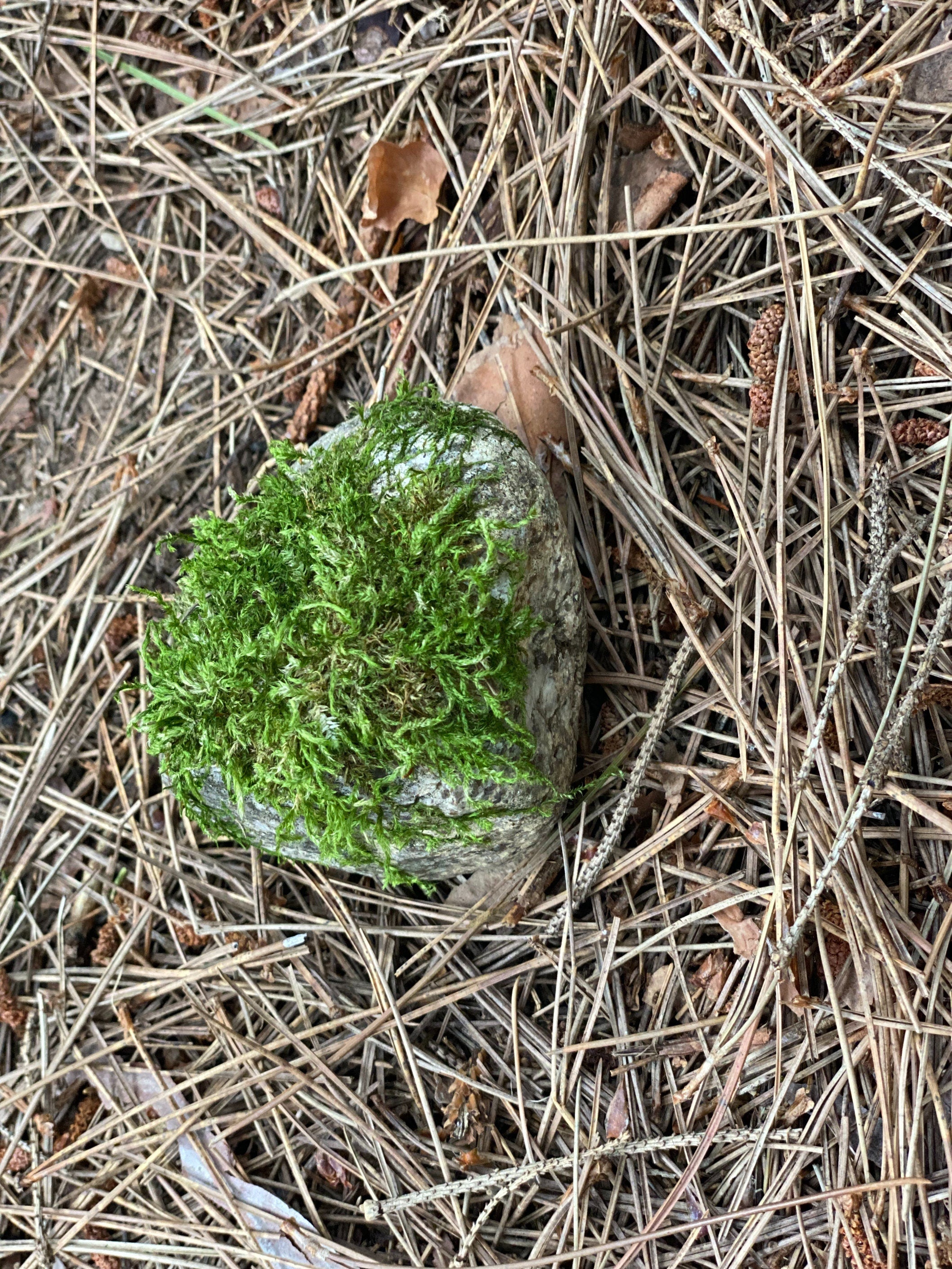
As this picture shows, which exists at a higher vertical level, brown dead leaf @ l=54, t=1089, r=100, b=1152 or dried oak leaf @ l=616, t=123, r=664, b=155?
dried oak leaf @ l=616, t=123, r=664, b=155

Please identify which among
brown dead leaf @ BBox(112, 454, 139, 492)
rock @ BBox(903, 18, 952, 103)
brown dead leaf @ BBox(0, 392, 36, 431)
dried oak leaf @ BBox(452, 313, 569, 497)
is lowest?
dried oak leaf @ BBox(452, 313, 569, 497)

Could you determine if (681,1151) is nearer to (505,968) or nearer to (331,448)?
Answer: (505,968)

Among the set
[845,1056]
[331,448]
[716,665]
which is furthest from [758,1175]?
[331,448]

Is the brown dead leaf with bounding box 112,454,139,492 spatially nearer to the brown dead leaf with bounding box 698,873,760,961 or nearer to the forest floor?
the forest floor

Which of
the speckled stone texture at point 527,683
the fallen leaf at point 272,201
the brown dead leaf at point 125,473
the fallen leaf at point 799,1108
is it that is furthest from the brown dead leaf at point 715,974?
the fallen leaf at point 272,201

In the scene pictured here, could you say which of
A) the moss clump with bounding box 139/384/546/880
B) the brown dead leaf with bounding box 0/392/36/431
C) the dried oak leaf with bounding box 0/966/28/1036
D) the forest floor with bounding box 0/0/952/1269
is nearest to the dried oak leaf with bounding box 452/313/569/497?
the forest floor with bounding box 0/0/952/1269

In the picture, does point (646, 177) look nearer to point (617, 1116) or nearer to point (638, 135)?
point (638, 135)

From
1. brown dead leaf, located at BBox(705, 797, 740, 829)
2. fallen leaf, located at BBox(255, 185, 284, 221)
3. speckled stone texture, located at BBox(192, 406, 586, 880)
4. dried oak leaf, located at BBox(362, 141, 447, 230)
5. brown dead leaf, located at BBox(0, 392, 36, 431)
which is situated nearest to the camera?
speckled stone texture, located at BBox(192, 406, 586, 880)
